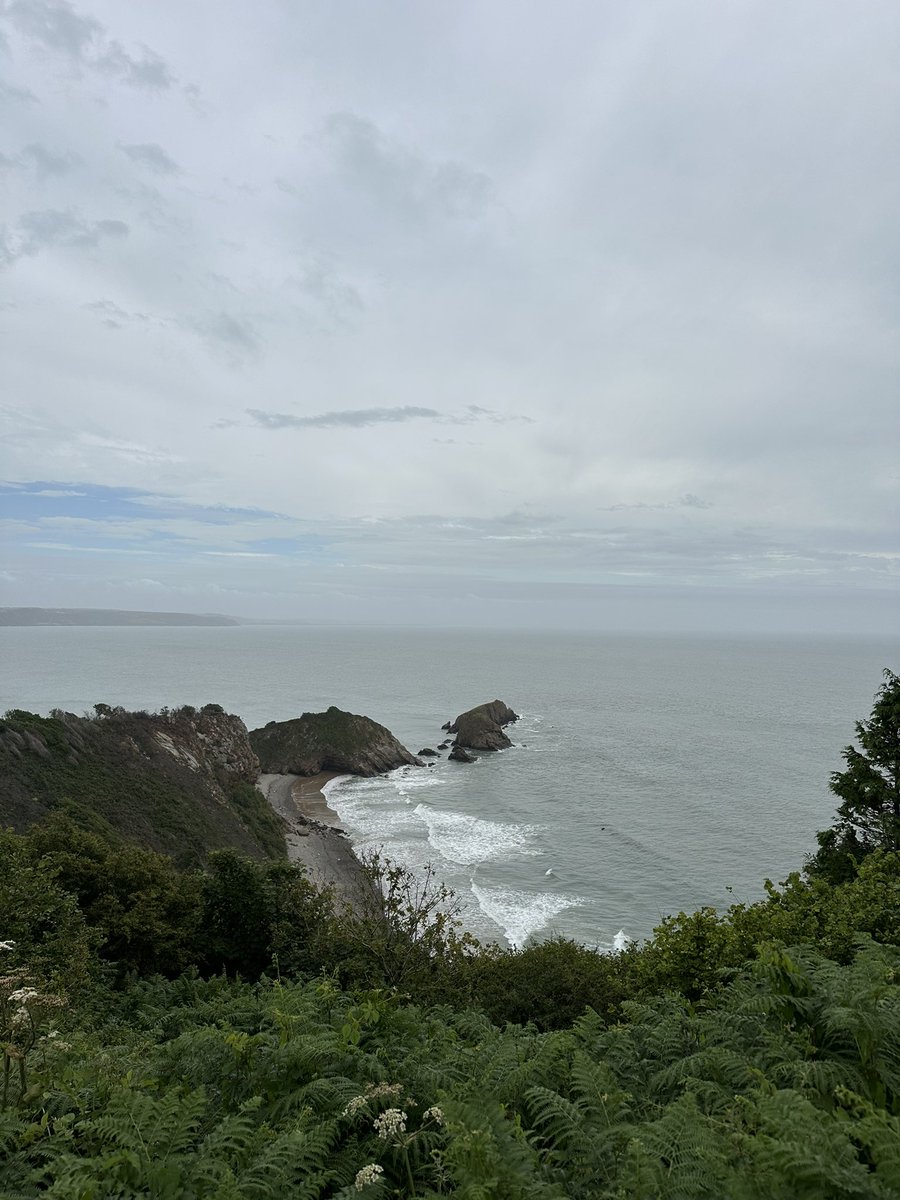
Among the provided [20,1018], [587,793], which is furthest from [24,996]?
[587,793]

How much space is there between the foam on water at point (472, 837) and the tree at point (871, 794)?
28138 mm

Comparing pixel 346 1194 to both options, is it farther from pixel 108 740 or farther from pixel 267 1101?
pixel 108 740

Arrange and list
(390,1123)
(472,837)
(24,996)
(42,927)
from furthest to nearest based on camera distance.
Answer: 1. (472,837)
2. (42,927)
3. (24,996)
4. (390,1123)

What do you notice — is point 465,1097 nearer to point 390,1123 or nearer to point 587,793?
point 390,1123

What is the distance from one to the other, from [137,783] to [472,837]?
2629 cm

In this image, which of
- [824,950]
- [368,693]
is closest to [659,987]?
[824,950]

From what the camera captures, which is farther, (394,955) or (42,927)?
(394,955)

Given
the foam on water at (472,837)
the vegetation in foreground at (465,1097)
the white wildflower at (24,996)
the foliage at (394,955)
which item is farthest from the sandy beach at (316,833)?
the white wildflower at (24,996)

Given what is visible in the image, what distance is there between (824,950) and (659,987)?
4426 mm

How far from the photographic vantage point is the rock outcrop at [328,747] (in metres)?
80.9

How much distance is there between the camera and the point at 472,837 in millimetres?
53750

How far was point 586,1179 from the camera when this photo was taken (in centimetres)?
445

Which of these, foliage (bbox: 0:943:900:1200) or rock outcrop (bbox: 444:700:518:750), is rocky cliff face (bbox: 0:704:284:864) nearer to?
foliage (bbox: 0:943:900:1200)

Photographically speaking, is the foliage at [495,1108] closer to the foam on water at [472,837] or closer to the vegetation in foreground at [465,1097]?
the vegetation in foreground at [465,1097]
